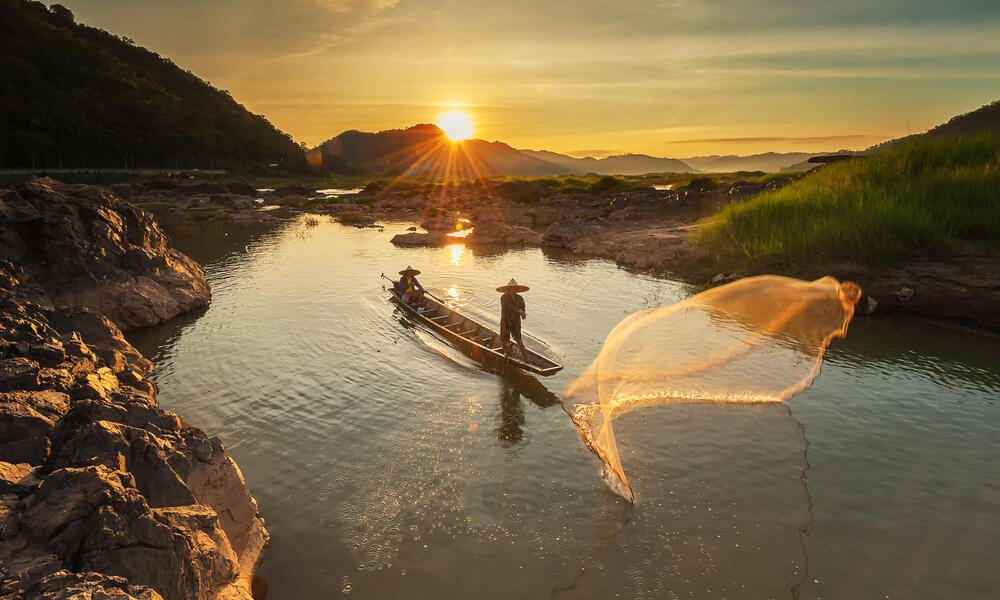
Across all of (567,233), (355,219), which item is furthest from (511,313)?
(355,219)

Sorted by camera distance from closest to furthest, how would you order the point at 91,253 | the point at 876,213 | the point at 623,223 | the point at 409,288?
the point at 91,253 → the point at 409,288 → the point at 876,213 → the point at 623,223

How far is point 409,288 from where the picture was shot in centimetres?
2292

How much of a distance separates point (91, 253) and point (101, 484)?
1906cm

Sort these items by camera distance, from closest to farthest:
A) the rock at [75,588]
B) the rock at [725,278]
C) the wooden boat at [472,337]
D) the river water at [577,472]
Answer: the rock at [75,588]
the river water at [577,472]
the wooden boat at [472,337]
the rock at [725,278]

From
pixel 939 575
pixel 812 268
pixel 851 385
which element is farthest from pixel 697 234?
pixel 939 575

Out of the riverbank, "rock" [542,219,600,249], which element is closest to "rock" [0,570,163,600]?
the riverbank

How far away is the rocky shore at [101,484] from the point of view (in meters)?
4.95

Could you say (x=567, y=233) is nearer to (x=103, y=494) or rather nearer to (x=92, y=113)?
(x=103, y=494)

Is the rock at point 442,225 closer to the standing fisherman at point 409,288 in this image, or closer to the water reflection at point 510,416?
the standing fisherman at point 409,288

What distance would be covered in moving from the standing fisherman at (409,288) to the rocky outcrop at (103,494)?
12.7m

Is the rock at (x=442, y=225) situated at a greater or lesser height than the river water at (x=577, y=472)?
greater

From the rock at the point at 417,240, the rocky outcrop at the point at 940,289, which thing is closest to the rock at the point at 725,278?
the rocky outcrop at the point at 940,289

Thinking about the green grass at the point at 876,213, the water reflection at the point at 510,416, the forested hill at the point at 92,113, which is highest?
the forested hill at the point at 92,113

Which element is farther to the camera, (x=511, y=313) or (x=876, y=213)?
(x=876, y=213)
